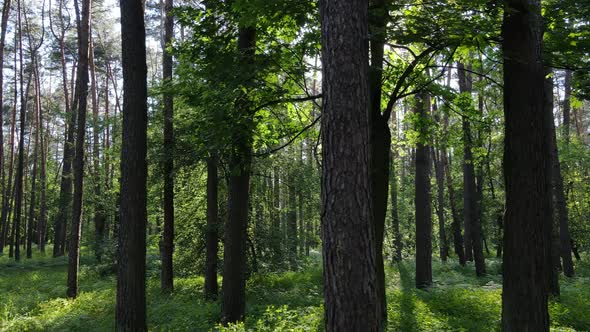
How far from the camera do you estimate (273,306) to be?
25.0 ft

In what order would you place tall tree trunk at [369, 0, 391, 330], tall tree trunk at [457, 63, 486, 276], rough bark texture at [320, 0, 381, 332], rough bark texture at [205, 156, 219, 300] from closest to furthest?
rough bark texture at [320, 0, 381, 332] → tall tree trunk at [369, 0, 391, 330] → rough bark texture at [205, 156, 219, 300] → tall tree trunk at [457, 63, 486, 276]

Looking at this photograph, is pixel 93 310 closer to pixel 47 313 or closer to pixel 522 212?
pixel 47 313

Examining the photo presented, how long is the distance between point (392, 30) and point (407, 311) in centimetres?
588

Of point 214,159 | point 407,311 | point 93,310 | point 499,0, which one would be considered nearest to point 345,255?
point 499,0

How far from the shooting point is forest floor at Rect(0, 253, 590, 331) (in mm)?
8195

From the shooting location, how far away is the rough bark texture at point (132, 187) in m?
6.83

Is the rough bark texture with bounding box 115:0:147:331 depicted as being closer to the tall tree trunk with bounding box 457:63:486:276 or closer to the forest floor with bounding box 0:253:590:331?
the forest floor with bounding box 0:253:590:331

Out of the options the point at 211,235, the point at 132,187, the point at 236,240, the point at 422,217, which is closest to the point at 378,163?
the point at 236,240

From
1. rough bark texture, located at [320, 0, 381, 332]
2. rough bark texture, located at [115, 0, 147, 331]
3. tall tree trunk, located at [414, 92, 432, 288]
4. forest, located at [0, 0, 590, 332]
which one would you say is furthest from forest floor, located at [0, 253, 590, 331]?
rough bark texture, located at [320, 0, 381, 332]

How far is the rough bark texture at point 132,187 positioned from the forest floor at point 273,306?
1.44 meters

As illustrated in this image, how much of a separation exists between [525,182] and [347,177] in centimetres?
313

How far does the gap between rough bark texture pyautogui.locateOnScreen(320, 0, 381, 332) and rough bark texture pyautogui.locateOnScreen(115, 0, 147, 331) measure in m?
4.06

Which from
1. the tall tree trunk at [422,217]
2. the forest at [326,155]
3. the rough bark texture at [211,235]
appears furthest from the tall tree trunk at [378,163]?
the rough bark texture at [211,235]

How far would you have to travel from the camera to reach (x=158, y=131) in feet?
46.1
